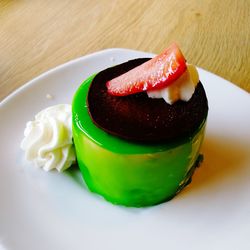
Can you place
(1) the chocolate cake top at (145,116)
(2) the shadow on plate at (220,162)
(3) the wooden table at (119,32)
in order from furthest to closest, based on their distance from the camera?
1. (3) the wooden table at (119,32)
2. (2) the shadow on plate at (220,162)
3. (1) the chocolate cake top at (145,116)

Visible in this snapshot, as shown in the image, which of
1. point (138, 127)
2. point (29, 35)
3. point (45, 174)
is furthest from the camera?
point (29, 35)

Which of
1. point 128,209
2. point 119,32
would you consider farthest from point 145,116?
point 119,32

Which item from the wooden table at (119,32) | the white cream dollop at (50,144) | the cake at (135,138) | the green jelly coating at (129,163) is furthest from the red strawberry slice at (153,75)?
the wooden table at (119,32)

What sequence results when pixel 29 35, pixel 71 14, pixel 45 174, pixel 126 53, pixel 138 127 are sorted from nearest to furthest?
pixel 138 127 < pixel 45 174 < pixel 126 53 < pixel 29 35 < pixel 71 14

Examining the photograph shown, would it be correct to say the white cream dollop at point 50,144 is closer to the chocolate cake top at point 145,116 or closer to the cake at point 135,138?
the cake at point 135,138

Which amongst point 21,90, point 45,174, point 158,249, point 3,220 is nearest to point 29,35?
point 21,90

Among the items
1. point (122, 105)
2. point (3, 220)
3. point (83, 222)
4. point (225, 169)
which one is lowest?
point (225, 169)

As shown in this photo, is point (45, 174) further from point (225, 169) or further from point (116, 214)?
point (225, 169)
